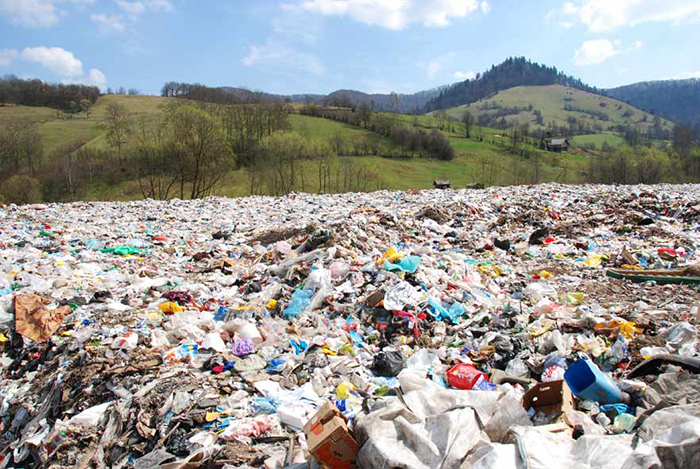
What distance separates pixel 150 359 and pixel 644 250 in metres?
8.47

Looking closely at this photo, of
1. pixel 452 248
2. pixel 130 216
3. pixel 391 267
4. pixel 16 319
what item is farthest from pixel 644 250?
pixel 130 216

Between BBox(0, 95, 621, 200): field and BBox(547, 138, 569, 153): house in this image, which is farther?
BBox(547, 138, 569, 153): house

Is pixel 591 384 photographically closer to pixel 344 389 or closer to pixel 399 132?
pixel 344 389

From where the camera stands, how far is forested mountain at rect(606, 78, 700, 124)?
158500 millimetres

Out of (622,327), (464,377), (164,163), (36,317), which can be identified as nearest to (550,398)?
(464,377)

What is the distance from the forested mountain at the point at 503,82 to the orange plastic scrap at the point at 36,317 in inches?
6165

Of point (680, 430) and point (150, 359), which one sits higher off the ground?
point (680, 430)

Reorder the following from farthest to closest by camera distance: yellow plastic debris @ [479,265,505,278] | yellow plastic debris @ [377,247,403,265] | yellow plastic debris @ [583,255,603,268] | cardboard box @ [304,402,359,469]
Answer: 1. yellow plastic debris @ [583,255,603,268]
2. yellow plastic debris @ [479,265,505,278]
3. yellow plastic debris @ [377,247,403,265]
4. cardboard box @ [304,402,359,469]

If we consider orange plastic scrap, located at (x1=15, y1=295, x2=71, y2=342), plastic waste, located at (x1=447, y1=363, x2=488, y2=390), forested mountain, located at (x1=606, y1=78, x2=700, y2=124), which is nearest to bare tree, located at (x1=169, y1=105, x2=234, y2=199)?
orange plastic scrap, located at (x1=15, y1=295, x2=71, y2=342)

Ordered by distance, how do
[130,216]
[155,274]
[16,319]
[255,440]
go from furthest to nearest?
[130,216] → [155,274] → [16,319] → [255,440]

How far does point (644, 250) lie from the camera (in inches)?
302

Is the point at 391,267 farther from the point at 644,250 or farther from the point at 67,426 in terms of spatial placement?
the point at 644,250

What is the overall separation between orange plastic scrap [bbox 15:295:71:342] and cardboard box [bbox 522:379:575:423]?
4880 mm

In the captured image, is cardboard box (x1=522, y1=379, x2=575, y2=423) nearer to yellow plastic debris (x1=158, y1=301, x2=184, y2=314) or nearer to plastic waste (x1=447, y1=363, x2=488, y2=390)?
plastic waste (x1=447, y1=363, x2=488, y2=390)
